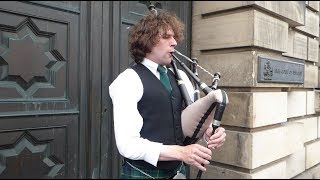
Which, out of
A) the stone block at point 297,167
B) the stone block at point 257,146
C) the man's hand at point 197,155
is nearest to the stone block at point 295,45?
the stone block at point 257,146

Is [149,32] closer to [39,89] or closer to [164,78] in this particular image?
[164,78]

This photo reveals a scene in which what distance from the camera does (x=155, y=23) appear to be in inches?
82.7

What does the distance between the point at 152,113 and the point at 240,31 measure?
83.5 inches

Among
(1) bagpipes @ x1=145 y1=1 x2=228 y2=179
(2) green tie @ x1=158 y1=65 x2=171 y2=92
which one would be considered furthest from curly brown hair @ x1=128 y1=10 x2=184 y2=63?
(1) bagpipes @ x1=145 y1=1 x2=228 y2=179

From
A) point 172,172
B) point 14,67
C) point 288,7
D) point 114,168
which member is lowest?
point 114,168

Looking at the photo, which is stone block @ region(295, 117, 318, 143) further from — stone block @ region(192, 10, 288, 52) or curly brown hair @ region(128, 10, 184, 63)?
stone block @ region(192, 10, 288, 52)

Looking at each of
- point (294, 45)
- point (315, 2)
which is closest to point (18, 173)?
point (294, 45)

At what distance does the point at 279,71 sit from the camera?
3.83m

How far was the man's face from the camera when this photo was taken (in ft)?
6.76

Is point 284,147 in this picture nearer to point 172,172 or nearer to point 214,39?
point 214,39

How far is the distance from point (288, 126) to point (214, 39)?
137 cm

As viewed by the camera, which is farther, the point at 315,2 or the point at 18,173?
the point at 315,2

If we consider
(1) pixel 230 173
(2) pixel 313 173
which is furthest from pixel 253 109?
(2) pixel 313 173

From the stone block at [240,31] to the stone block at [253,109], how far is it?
0.56 meters
